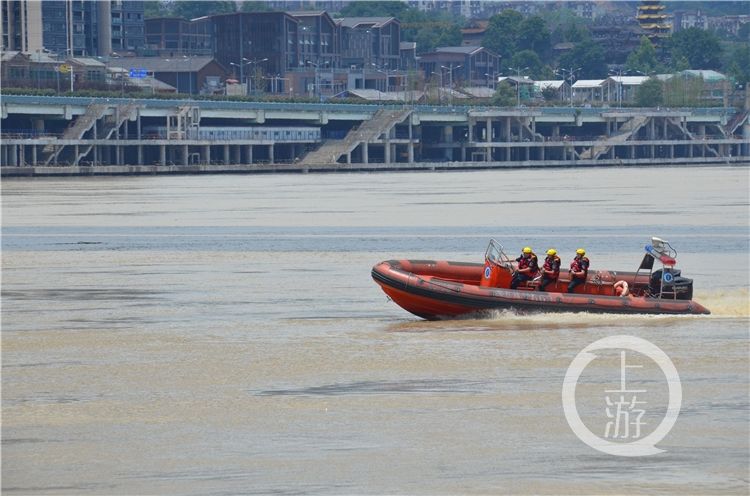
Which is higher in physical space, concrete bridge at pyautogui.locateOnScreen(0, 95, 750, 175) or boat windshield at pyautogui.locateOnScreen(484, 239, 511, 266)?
boat windshield at pyautogui.locateOnScreen(484, 239, 511, 266)

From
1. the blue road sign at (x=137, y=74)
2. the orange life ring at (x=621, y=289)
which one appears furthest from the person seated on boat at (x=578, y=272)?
the blue road sign at (x=137, y=74)

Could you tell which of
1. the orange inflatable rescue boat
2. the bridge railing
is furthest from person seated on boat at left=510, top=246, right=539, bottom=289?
the bridge railing

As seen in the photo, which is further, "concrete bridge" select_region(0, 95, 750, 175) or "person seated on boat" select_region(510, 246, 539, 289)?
"concrete bridge" select_region(0, 95, 750, 175)

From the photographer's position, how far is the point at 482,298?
122 ft

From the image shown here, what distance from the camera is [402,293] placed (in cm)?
3762

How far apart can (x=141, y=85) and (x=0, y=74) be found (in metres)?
19.6

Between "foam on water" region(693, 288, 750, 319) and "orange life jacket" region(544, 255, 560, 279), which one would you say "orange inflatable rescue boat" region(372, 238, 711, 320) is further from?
"foam on water" region(693, 288, 750, 319)

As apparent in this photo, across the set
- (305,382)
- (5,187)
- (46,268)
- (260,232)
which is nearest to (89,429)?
(305,382)

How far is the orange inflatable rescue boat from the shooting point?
121 feet

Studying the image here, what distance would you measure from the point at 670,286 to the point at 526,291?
12.3 ft

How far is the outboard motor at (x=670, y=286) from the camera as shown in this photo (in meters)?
37.8

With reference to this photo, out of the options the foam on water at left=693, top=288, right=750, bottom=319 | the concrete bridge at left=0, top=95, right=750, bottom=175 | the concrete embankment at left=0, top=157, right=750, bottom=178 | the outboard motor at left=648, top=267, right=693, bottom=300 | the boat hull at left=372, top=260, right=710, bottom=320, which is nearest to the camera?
the boat hull at left=372, top=260, right=710, bottom=320

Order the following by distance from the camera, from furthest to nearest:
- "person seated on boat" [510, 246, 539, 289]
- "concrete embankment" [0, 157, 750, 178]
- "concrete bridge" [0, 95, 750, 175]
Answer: "concrete bridge" [0, 95, 750, 175], "concrete embankment" [0, 157, 750, 178], "person seated on boat" [510, 246, 539, 289]

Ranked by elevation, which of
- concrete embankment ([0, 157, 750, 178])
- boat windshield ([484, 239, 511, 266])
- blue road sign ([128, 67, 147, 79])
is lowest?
concrete embankment ([0, 157, 750, 178])
